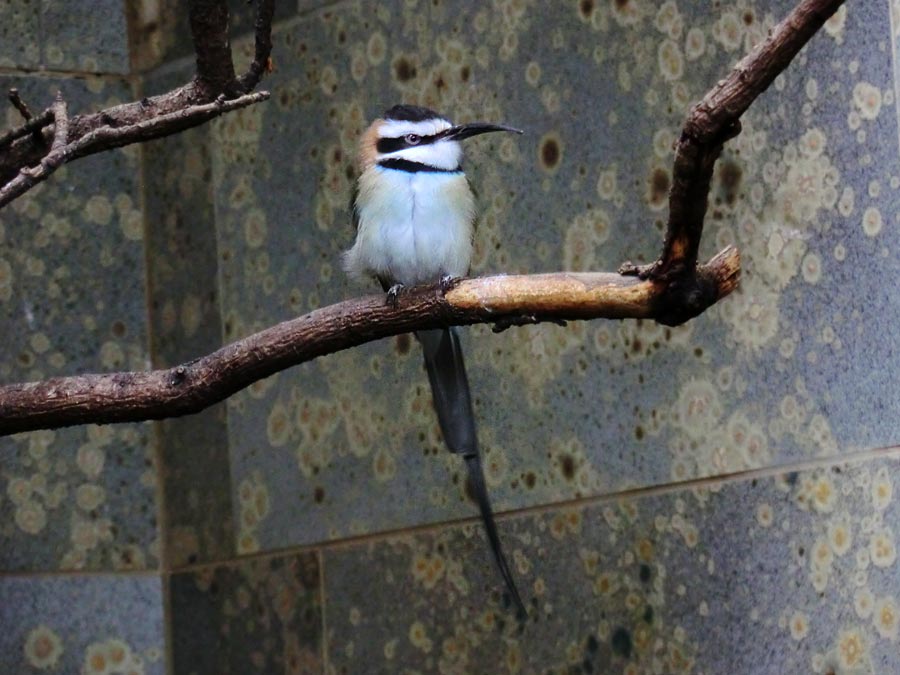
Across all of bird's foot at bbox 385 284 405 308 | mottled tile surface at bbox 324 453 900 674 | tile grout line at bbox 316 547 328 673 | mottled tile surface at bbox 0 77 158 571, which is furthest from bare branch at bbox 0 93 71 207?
mottled tile surface at bbox 0 77 158 571

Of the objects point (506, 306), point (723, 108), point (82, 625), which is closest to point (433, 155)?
point (506, 306)

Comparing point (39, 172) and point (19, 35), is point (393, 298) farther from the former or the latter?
point (19, 35)

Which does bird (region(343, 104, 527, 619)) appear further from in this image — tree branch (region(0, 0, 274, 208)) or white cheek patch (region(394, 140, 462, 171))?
tree branch (region(0, 0, 274, 208))

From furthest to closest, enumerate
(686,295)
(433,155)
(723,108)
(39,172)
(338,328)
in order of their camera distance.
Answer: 1. (433,155)
2. (338,328)
3. (39,172)
4. (686,295)
5. (723,108)

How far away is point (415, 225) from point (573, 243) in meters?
0.49

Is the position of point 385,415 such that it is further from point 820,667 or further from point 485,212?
point 820,667

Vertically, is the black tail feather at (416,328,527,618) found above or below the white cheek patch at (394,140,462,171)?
below

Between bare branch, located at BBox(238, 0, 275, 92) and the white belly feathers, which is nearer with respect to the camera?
bare branch, located at BBox(238, 0, 275, 92)

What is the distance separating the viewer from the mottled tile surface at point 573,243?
360 cm

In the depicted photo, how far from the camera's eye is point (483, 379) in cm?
404

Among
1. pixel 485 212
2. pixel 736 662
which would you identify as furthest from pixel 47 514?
pixel 736 662

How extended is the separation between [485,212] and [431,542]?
0.76 metres

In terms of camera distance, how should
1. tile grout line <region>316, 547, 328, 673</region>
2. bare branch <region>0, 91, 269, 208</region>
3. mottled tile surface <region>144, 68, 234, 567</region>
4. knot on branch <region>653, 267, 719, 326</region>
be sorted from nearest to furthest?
knot on branch <region>653, 267, 719, 326</region>
bare branch <region>0, 91, 269, 208</region>
tile grout line <region>316, 547, 328, 673</region>
mottled tile surface <region>144, 68, 234, 567</region>

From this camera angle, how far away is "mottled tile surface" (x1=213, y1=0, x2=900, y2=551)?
11.8 ft
